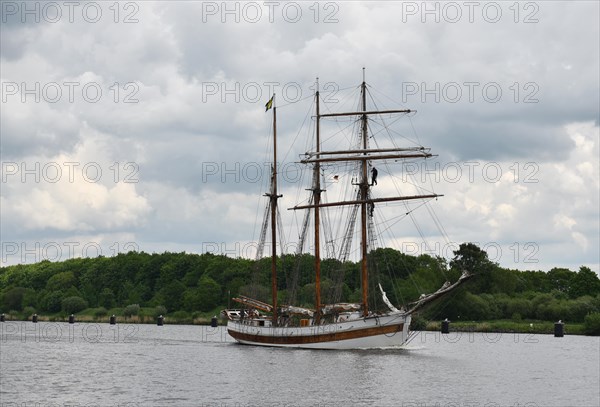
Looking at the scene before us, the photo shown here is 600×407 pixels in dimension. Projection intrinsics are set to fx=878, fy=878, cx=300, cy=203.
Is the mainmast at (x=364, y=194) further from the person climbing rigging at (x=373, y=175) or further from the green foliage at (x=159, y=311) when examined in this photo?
the green foliage at (x=159, y=311)

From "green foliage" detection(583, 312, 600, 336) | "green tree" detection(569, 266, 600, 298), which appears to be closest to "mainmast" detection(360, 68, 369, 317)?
"green foliage" detection(583, 312, 600, 336)

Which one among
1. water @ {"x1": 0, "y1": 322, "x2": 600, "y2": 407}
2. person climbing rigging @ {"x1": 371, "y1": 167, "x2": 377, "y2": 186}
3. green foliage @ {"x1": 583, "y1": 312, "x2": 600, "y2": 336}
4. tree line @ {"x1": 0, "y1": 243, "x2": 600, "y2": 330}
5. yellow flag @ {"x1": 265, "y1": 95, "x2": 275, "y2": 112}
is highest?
yellow flag @ {"x1": 265, "y1": 95, "x2": 275, "y2": 112}

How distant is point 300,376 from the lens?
65.2m

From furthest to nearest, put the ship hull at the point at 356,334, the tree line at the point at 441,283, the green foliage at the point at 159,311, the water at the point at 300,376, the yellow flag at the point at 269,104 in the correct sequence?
1. the green foliage at the point at 159,311
2. the tree line at the point at 441,283
3. the yellow flag at the point at 269,104
4. the ship hull at the point at 356,334
5. the water at the point at 300,376

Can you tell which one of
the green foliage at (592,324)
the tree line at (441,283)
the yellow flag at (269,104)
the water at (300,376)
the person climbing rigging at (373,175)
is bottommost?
the water at (300,376)

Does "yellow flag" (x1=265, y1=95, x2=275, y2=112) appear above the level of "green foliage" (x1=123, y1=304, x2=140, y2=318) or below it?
above

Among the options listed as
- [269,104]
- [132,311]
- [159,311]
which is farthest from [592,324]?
[132,311]

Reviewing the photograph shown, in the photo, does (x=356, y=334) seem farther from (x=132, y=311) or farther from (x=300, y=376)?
(x=132, y=311)

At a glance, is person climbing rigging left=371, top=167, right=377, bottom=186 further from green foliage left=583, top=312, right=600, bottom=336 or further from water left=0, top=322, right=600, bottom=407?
green foliage left=583, top=312, right=600, bottom=336

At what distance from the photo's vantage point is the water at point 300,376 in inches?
2087

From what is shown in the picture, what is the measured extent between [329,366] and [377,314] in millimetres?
15844

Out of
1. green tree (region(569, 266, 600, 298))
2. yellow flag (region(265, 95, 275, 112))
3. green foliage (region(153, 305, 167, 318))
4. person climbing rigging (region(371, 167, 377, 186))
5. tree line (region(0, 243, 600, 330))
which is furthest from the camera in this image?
green foliage (region(153, 305, 167, 318))

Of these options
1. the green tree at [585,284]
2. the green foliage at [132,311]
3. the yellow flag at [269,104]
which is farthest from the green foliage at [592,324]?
the green foliage at [132,311]

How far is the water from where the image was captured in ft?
174
